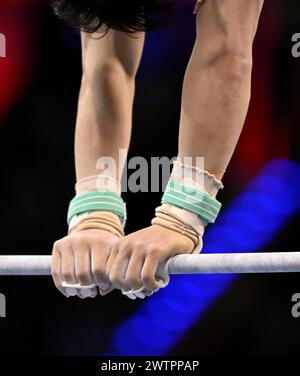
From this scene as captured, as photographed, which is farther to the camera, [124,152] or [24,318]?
[24,318]

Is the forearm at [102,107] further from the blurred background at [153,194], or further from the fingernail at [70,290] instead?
the blurred background at [153,194]

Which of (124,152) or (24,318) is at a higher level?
(124,152)

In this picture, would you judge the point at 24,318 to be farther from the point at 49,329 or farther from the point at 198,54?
the point at 198,54

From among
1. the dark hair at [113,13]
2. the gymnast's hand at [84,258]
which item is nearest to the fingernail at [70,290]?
the gymnast's hand at [84,258]

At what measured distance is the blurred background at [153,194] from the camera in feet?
5.04

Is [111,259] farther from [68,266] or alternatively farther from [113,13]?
[113,13]

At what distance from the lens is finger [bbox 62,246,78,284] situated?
94cm

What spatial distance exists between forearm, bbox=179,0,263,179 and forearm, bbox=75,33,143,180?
0.53ft

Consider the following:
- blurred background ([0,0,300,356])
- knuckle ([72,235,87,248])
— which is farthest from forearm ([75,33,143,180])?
blurred background ([0,0,300,356])

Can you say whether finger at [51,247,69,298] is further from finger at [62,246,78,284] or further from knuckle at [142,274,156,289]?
knuckle at [142,274,156,289]

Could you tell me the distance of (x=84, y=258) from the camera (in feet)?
3.05

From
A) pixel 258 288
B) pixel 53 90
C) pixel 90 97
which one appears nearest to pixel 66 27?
pixel 53 90

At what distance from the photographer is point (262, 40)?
61.1 inches
